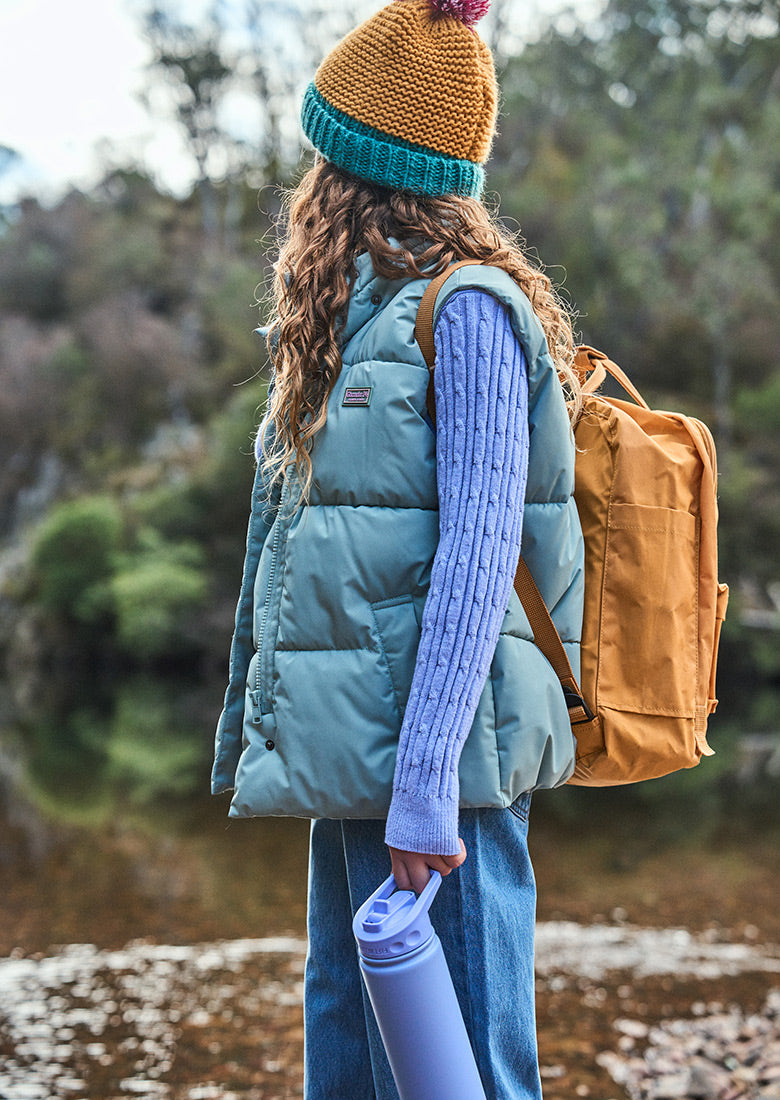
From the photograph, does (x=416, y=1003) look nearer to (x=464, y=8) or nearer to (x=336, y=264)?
(x=336, y=264)

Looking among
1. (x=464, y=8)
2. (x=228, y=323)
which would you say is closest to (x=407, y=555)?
(x=464, y=8)

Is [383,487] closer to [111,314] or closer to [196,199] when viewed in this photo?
[111,314]

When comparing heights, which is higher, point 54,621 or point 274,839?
point 274,839

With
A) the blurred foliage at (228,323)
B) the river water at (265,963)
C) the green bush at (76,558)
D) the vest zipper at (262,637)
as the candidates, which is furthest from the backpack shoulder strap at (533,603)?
the green bush at (76,558)

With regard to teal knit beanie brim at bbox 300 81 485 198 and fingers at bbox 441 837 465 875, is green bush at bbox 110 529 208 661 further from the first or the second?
fingers at bbox 441 837 465 875

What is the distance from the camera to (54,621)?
19938mm

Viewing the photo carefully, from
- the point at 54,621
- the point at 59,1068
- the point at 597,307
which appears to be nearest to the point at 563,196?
the point at 597,307

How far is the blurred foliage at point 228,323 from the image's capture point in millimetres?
18312

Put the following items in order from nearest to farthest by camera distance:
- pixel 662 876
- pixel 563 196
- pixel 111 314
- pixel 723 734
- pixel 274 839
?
1. pixel 662 876
2. pixel 274 839
3. pixel 723 734
4. pixel 563 196
5. pixel 111 314

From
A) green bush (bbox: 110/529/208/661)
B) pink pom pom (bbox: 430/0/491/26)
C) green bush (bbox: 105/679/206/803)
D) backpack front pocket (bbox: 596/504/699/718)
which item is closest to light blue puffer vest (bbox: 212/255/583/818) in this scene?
backpack front pocket (bbox: 596/504/699/718)

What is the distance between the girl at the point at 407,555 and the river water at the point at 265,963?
1.79 m

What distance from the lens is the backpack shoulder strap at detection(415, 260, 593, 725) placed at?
4.66 ft

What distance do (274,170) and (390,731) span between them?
103ft

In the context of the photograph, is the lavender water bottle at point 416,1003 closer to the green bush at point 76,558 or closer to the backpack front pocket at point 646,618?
the backpack front pocket at point 646,618
